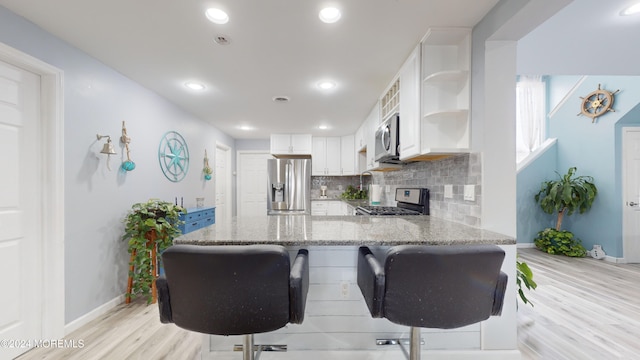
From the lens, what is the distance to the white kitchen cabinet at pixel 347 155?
17.0ft

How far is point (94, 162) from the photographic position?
7.02 feet

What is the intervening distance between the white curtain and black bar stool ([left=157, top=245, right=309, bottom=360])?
5.69m

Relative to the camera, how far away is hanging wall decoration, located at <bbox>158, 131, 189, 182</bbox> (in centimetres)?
304

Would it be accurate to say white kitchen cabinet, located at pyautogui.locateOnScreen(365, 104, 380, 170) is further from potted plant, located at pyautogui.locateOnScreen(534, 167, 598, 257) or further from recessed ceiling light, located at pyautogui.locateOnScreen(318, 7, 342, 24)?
potted plant, located at pyautogui.locateOnScreen(534, 167, 598, 257)

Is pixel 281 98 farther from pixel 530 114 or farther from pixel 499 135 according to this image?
pixel 530 114

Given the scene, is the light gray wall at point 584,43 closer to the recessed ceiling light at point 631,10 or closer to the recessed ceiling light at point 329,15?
the recessed ceiling light at point 631,10

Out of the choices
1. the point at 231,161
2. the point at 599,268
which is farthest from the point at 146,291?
the point at 599,268

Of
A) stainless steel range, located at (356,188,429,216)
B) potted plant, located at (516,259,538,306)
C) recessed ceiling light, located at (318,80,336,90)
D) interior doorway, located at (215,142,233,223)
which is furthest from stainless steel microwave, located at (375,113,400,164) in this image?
interior doorway, located at (215,142,233,223)

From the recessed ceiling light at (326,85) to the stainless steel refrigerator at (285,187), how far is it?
7.55 ft

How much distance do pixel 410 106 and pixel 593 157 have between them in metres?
4.19

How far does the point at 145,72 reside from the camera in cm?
235

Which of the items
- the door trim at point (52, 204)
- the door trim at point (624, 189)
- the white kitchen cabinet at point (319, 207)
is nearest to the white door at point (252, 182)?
the white kitchen cabinet at point (319, 207)

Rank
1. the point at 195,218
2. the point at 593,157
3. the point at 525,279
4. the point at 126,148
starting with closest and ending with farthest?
the point at 525,279 → the point at 126,148 → the point at 195,218 → the point at 593,157

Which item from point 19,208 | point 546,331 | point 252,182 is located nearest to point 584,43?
point 546,331
